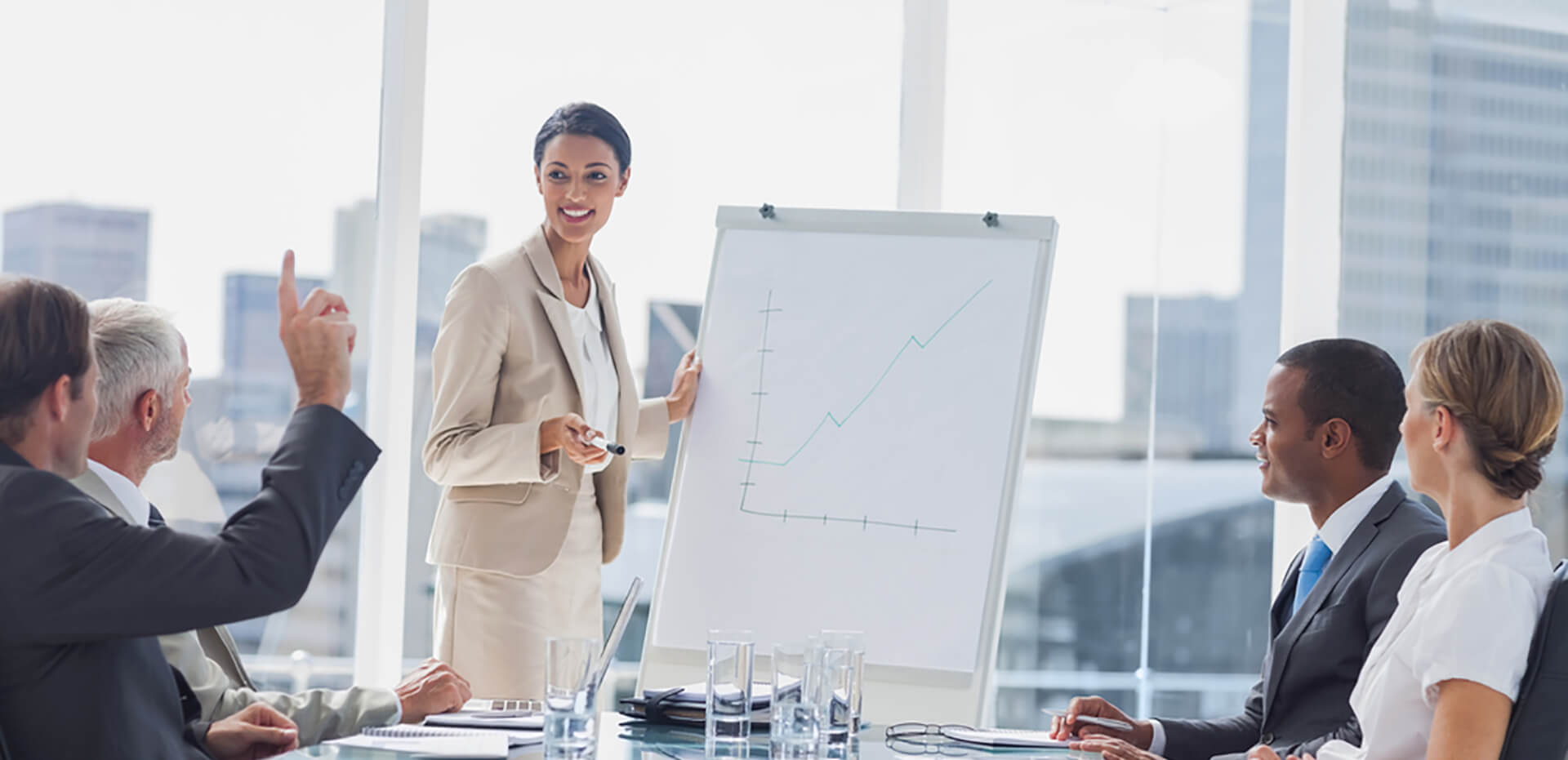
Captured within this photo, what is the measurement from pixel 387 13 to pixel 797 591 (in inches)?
76.8

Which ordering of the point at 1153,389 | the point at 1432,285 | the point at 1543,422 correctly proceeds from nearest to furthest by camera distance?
the point at 1543,422 → the point at 1432,285 → the point at 1153,389

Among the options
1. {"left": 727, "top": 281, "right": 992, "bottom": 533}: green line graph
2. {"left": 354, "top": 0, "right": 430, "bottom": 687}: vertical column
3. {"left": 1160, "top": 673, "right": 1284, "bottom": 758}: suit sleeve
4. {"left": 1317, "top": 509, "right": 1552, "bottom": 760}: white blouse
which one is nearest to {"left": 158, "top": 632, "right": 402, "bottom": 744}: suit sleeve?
{"left": 727, "top": 281, "right": 992, "bottom": 533}: green line graph

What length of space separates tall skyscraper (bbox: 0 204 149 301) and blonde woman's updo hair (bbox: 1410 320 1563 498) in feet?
10.3

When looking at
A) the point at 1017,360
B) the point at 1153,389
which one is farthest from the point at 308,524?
the point at 1153,389

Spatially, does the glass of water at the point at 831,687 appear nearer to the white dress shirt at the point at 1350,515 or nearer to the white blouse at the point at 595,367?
the white dress shirt at the point at 1350,515

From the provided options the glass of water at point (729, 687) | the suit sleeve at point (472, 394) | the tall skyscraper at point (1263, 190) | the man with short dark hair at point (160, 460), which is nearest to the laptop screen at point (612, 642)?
the glass of water at point (729, 687)

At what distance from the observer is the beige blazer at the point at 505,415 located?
9.32 feet

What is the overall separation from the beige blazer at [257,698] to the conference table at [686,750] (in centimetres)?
17

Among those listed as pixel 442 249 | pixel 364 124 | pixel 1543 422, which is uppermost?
pixel 364 124

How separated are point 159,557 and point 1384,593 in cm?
169

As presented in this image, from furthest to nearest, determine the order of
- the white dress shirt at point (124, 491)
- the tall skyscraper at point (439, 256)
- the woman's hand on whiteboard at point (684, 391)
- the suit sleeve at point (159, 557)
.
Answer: the tall skyscraper at point (439, 256), the woman's hand on whiteboard at point (684, 391), the white dress shirt at point (124, 491), the suit sleeve at point (159, 557)

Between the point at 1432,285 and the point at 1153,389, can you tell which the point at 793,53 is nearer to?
the point at 1153,389

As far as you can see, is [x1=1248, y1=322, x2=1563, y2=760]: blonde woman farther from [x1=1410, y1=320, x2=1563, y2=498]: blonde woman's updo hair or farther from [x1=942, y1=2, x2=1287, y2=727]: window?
[x1=942, y1=2, x2=1287, y2=727]: window

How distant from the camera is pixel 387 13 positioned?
12.1 feet
